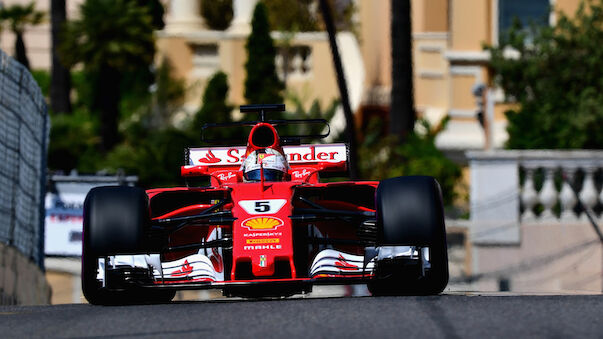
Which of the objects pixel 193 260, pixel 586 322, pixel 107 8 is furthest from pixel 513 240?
pixel 107 8

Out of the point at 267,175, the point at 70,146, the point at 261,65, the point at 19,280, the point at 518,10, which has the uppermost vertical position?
the point at 518,10

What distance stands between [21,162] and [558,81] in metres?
10.2

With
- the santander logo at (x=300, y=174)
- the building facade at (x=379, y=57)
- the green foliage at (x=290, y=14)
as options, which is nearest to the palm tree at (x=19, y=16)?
the building facade at (x=379, y=57)

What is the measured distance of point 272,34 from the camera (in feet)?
120

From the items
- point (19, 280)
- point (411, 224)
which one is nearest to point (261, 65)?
point (19, 280)

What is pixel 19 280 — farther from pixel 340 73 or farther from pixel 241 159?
pixel 340 73

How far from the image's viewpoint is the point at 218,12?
55.4m

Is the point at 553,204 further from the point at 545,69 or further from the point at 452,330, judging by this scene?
the point at 452,330

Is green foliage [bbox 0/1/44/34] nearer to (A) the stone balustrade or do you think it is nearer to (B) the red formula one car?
(A) the stone balustrade

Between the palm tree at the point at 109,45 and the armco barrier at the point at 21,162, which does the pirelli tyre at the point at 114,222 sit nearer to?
the armco barrier at the point at 21,162

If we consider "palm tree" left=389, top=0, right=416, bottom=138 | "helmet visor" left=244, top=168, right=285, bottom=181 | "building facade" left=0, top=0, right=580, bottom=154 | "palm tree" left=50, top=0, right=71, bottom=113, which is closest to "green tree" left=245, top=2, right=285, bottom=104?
"building facade" left=0, top=0, right=580, bottom=154

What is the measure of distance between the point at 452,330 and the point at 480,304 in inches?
58.2

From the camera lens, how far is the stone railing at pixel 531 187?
21391 mm

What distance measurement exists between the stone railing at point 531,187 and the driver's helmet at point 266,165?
8884 millimetres
